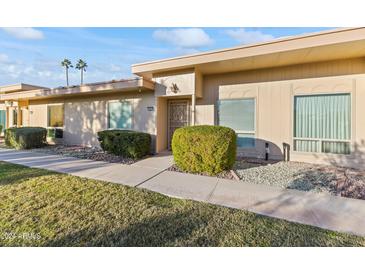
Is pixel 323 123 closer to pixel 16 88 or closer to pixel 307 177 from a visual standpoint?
pixel 307 177

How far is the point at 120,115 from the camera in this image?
10.1 m

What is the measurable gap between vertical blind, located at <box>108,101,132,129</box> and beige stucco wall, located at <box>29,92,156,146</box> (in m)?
0.26

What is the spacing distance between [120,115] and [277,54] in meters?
7.51

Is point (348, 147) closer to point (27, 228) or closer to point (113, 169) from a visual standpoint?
point (113, 169)

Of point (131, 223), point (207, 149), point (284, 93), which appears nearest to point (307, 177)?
point (207, 149)

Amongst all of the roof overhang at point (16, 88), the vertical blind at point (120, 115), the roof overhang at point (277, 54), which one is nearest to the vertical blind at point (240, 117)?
the roof overhang at point (277, 54)

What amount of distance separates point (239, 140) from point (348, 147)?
358 centimetres

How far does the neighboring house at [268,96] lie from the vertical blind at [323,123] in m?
0.03

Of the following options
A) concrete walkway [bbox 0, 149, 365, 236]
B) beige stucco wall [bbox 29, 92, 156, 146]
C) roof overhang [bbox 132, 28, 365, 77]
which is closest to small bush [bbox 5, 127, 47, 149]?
beige stucco wall [bbox 29, 92, 156, 146]

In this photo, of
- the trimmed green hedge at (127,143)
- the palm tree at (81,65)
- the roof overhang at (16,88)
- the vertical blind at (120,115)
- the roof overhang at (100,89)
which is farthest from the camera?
the palm tree at (81,65)

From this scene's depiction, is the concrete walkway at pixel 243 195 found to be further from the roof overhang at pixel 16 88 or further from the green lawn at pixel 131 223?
the roof overhang at pixel 16 88

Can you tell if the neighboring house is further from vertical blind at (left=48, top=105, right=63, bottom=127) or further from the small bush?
the small bush

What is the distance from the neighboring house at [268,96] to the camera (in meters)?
6.31

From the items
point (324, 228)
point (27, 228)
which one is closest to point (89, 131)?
point (27, 228)
